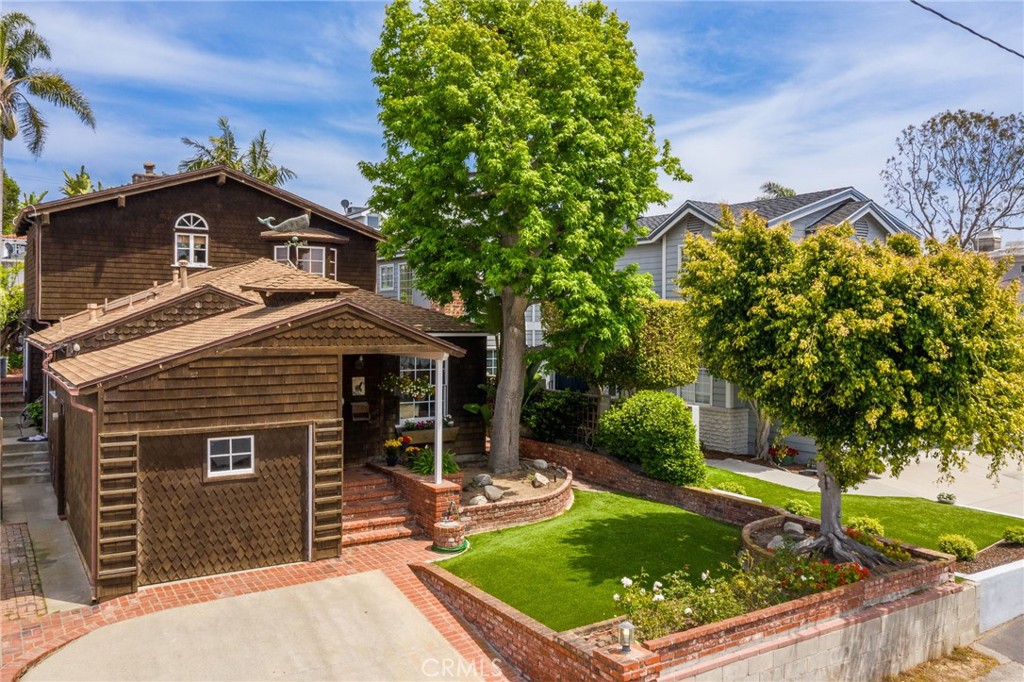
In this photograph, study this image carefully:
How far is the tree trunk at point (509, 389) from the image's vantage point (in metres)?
17.6

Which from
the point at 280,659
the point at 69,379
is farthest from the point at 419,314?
the point at 280,659

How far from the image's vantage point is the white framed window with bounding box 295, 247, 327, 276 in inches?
866

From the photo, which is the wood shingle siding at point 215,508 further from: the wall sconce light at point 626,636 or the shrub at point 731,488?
the shrub at point 731,488

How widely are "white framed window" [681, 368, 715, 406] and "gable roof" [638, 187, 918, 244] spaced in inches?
207

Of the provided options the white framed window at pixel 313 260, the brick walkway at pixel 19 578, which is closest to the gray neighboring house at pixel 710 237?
the white framed window at pixel 313 260

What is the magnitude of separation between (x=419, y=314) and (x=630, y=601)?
1122 cm

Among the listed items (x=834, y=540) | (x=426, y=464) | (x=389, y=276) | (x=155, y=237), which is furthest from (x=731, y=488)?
(x=389, y=276)

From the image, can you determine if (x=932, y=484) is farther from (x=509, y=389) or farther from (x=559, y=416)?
(x=509, y=389)

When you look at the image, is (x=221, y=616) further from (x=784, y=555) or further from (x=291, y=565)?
(x=784, y=555)

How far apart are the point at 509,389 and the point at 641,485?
4186 millimetres

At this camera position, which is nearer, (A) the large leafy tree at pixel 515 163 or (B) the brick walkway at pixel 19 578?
(B) the brick walkway at pixel 19 578

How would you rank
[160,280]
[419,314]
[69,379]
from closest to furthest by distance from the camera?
[69,379] < [419,314] < [160,280]

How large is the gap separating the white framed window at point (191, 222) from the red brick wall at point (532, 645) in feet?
47.0

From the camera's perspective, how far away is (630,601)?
382 inches
